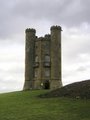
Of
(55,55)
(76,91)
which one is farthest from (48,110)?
(55,55)

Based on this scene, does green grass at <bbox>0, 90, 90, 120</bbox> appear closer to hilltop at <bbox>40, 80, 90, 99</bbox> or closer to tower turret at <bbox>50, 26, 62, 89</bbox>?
hilltop at <bbox>40, 80, 90, 99</bbox>

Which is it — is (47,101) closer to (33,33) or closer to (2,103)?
(2,103)

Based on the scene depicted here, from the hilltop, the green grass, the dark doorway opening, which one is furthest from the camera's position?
the dark doorway opening

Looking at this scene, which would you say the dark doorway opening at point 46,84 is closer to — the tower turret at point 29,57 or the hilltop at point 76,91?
the tower turret at point 29,57

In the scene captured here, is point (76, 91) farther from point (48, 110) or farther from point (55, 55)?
point (55, 55)

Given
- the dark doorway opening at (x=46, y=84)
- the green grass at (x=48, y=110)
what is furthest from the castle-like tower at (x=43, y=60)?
the green grass at (x=48, y=110)

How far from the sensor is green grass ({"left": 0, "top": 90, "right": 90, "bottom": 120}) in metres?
38.8

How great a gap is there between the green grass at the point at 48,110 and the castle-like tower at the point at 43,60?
1584 inches

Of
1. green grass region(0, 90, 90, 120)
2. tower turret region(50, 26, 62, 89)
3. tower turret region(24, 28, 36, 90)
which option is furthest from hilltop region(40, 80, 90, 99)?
tower turret region(24, 28, 36, 90)

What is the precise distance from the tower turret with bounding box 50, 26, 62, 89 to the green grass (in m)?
39.9

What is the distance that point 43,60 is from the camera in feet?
301

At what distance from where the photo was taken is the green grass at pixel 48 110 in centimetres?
3884

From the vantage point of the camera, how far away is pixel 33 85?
300 ft

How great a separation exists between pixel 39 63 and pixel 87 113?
5271 centimetres
